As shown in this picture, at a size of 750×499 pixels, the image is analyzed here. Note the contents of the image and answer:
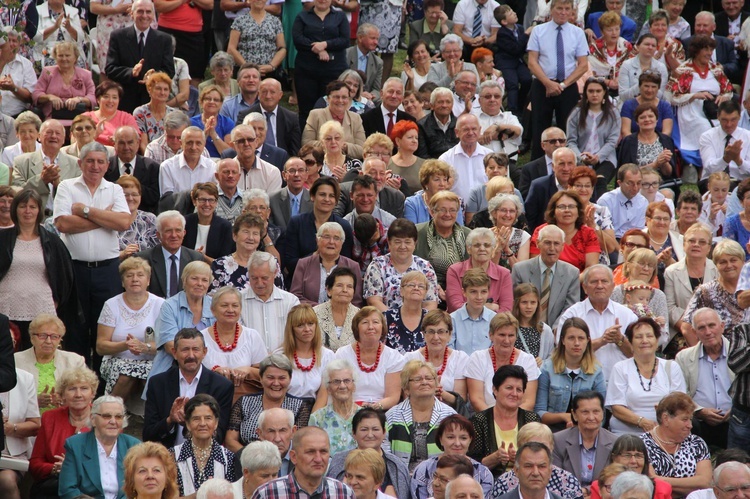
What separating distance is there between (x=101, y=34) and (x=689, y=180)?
21.2ft

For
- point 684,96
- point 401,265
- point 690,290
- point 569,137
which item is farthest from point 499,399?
point 684,96

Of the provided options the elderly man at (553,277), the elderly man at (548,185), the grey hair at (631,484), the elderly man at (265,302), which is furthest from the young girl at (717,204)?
the grey hair at (631,484)

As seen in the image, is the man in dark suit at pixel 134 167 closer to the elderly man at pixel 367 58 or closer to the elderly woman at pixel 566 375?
the elderly man at pixel 367 58

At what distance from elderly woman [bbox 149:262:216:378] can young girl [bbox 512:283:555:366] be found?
2323 mm

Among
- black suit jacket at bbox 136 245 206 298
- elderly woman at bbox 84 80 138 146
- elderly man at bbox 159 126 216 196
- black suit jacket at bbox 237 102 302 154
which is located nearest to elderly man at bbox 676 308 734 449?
black suit jacket at bbox 136 245 206 298

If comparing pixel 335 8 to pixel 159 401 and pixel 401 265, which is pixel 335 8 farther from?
pixel 159 401

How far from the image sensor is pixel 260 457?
328 inches

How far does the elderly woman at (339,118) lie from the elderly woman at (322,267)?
2.58 meters

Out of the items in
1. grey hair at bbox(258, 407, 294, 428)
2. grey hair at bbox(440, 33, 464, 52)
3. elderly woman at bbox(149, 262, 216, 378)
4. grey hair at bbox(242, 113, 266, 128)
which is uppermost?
grey hair at bbox(440, 33, 464, 52)

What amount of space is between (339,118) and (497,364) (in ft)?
13.9

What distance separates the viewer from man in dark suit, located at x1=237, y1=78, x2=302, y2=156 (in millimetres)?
13195

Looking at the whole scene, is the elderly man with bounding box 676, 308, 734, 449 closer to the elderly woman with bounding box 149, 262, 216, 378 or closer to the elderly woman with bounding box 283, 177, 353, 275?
the elderly woman with bounding box 283, 177, 353, 275

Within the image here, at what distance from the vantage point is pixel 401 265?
10.8 metres

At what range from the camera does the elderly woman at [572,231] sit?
1145 centimetres
